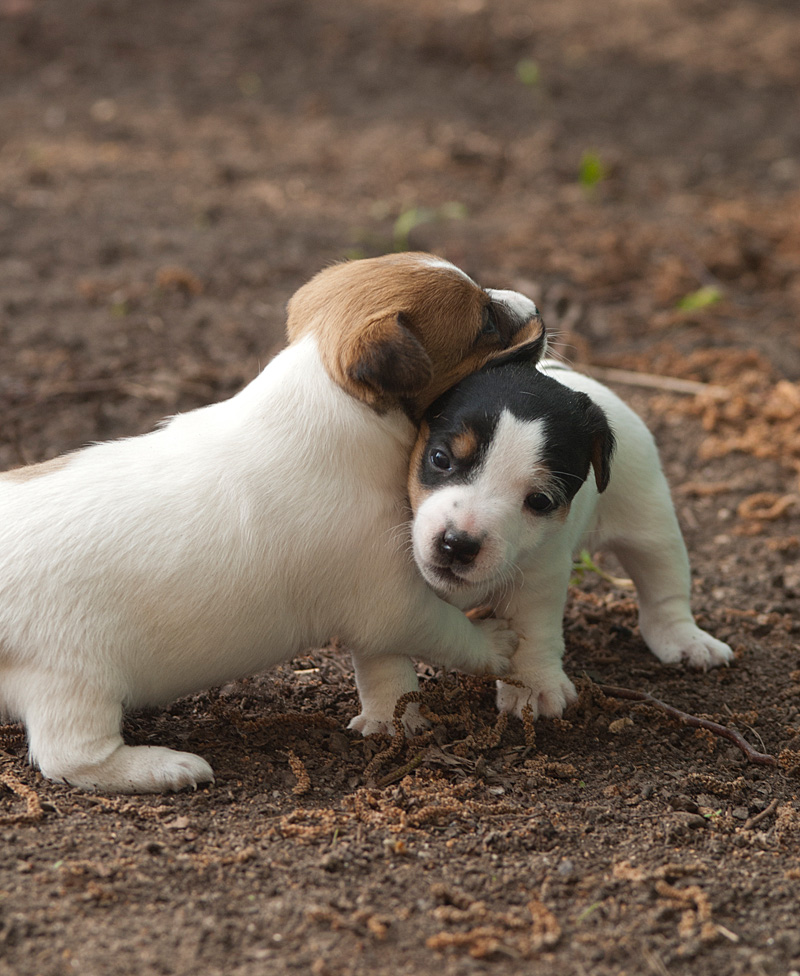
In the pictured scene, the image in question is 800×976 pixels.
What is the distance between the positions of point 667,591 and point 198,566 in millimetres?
2205

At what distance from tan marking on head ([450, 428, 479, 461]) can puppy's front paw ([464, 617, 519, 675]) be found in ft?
3.18

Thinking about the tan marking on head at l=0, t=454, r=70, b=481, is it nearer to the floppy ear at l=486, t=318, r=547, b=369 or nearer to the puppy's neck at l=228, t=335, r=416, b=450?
the puppy's neck at l=228, t=335, r=416, b=450

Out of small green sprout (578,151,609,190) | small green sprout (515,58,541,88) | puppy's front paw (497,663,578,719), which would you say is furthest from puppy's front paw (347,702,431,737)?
small green sprout (515,58,541,88)

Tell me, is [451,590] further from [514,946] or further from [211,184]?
[211,184]

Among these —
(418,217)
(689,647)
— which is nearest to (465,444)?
(689,647)

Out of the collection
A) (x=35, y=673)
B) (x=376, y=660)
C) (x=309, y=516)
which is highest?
(x=309, y=516)

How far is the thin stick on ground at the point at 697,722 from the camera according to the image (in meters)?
4.18

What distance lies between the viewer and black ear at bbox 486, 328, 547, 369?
3.90 meters

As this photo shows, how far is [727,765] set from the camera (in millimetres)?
4168

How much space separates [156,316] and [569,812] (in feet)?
17.5

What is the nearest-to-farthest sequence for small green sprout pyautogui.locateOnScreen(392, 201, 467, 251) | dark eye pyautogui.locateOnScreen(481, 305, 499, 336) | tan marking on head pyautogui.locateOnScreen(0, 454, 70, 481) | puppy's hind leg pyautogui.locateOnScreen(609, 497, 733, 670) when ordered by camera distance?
tan marking on head pyautogui.locateOnScreen(0, 454, 70, 481)
dark eye pyautogui.locateOnScreen(481, 305, 499, 336)
puppy's hind leg pyautogui.locateOnScreen(609, 497, 733, 670)
small green sprout pyautogui.locateOnScreen(392, 201, 467, 251)

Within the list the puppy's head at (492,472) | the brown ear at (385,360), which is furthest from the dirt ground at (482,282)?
the brown ear at (385,360)

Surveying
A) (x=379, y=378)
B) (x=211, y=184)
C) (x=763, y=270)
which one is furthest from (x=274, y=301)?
(x=379, y=378)

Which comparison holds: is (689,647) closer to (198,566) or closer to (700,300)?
(198,566)
